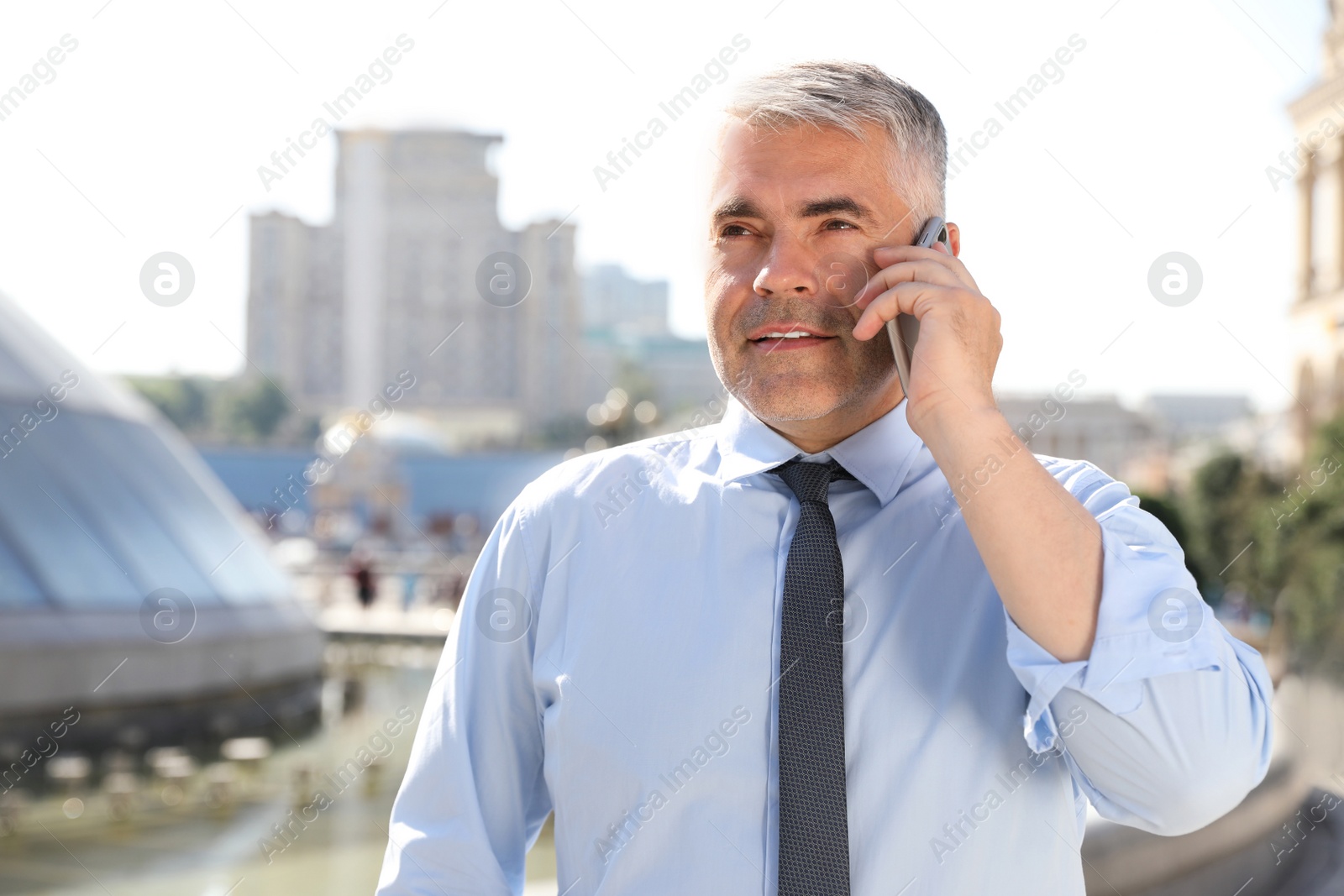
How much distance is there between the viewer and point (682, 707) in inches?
49.9

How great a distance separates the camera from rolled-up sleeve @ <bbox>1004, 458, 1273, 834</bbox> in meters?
1.07

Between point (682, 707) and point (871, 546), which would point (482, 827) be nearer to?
point (682, 707)

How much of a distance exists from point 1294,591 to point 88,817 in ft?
62.6

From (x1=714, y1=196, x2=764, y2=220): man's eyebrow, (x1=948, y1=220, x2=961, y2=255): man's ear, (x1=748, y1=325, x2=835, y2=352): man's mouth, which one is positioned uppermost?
(x1=948, y1=220, x2=961, y2=255): man's ear

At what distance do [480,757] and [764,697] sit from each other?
1.15 feet

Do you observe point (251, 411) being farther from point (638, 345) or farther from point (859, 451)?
point (859, 451)

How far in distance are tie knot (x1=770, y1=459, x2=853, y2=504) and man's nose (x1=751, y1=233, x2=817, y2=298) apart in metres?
0.22

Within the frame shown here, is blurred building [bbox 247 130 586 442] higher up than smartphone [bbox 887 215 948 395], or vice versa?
smartphone [bbox 887 215 948 395]

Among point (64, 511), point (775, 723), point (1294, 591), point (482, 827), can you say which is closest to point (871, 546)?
point (775, 723)

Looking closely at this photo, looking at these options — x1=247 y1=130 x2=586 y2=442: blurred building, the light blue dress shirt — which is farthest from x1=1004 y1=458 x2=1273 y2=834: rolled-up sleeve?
x1=247 y1=130 x2=586 y2=442: blurred building

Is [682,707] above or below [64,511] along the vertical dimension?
above

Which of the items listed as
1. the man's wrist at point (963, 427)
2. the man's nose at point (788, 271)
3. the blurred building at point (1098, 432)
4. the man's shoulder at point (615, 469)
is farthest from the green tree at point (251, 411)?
the man's wrist at point (963, 427)

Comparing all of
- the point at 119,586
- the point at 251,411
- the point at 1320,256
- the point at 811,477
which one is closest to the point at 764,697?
the point at 811,477

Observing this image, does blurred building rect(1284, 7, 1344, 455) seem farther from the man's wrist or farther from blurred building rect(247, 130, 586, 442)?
blurred building rect(247, 130, 586, 442)
